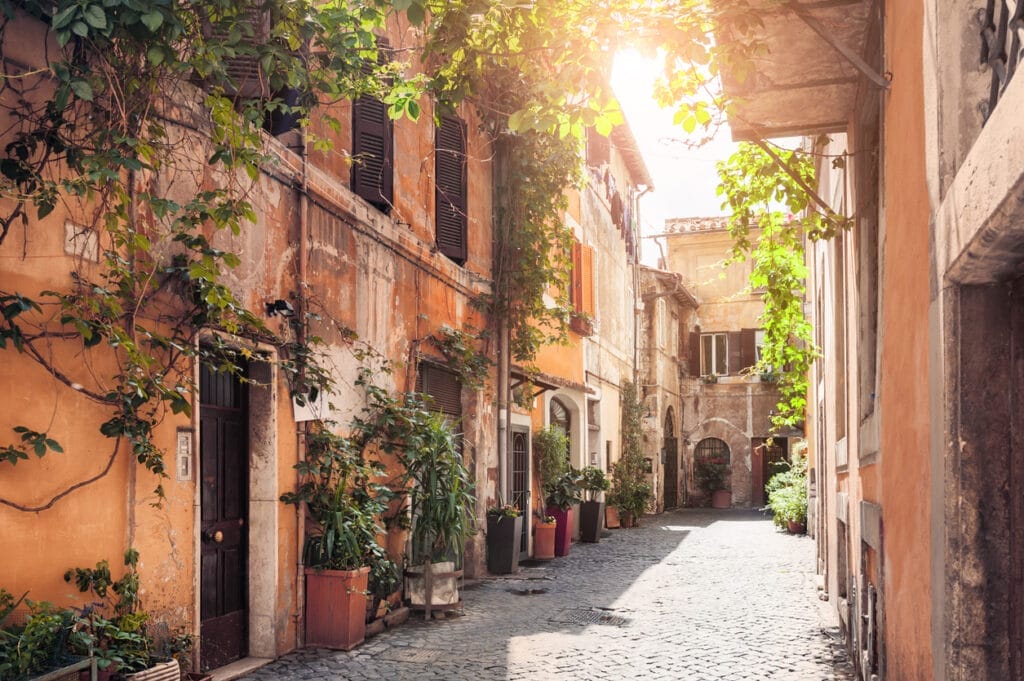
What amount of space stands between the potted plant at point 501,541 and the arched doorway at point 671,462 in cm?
1623

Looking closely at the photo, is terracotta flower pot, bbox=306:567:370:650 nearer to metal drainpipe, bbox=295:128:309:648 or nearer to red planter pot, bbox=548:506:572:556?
metal drainpipe, bbox=295:128:309:648

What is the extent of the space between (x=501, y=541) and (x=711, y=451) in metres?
19.4

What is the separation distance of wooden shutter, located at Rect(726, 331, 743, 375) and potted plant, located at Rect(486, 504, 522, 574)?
19.2 metres

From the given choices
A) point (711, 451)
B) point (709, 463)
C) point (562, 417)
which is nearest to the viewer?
point (562, 417)

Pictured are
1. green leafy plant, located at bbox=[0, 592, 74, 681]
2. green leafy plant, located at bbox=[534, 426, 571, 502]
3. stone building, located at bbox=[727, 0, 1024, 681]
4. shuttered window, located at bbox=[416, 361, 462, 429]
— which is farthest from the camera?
green leafy plant, located at bbox=[534, 426, 571, 502]

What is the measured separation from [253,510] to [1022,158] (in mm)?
5898

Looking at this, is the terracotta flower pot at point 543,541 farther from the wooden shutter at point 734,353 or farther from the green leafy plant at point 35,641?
the wooden shutter at point 734,353

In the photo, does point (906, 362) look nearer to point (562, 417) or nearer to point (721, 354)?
point (562, 417)

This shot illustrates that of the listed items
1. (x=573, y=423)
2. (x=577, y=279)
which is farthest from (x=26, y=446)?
(x=573, y=423)

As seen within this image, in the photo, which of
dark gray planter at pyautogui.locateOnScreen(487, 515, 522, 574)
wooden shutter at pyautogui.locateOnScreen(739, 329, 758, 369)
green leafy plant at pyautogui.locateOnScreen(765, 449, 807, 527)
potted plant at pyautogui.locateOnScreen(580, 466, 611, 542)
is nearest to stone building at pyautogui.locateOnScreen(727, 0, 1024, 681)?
dark gray planter at pyautogui.locateOnScreen(487, 515, 522, 574)

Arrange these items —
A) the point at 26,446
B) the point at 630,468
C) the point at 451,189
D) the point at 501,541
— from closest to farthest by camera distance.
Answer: the point at 26,446 → the point at 451,189 → the point at 501,541 → the point at 630,468

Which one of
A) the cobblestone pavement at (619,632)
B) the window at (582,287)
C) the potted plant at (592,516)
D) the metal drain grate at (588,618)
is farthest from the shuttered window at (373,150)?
the potted plant at (592,516)

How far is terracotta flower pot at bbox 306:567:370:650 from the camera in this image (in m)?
7.04

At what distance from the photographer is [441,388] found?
10.8 metres
